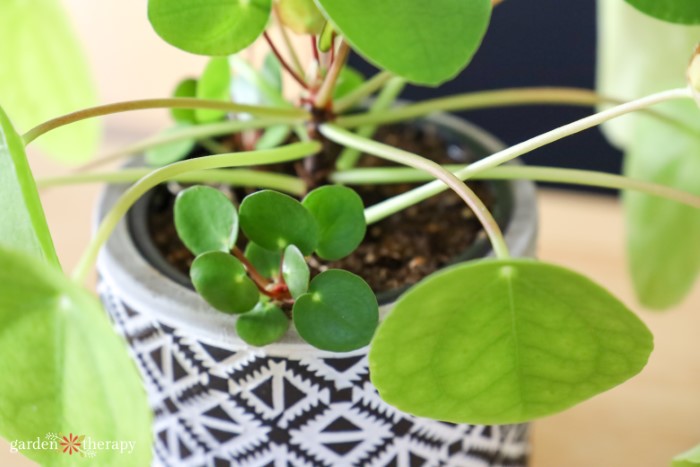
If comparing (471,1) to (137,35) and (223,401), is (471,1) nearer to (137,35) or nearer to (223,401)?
(223,401)

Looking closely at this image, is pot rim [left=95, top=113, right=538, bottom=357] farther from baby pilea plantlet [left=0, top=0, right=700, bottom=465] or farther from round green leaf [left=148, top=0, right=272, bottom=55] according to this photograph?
round green leaf [left=148, top=0, right=272, bottom=55]

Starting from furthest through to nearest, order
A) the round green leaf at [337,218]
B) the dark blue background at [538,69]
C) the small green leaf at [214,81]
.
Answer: the dark blue background at [538,69], the small green leaf at [214,81], the round green leaf at [337,218]

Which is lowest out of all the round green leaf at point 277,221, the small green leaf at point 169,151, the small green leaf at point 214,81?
the round green leaf at point 277,221

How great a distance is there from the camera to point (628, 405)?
738 millimetres

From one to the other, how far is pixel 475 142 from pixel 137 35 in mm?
674

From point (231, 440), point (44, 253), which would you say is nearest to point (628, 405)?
point (231, 440)

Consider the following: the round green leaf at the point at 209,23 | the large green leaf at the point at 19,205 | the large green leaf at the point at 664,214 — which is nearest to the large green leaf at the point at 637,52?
the large green leaf at the point at 664,214

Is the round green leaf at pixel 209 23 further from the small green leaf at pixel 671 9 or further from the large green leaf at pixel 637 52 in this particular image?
the large green leaf at pixel 637 52

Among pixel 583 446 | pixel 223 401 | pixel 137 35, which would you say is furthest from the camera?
pixel 137 35

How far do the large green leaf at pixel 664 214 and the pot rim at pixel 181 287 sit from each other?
11 cm

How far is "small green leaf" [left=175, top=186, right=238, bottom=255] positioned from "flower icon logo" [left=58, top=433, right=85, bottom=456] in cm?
11

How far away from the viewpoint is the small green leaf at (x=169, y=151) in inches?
22.3

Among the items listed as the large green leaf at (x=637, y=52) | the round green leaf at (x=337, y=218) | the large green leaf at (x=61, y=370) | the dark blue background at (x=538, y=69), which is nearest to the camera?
the large green leaf at (x=61, y=370)

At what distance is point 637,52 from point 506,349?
1.44ft
